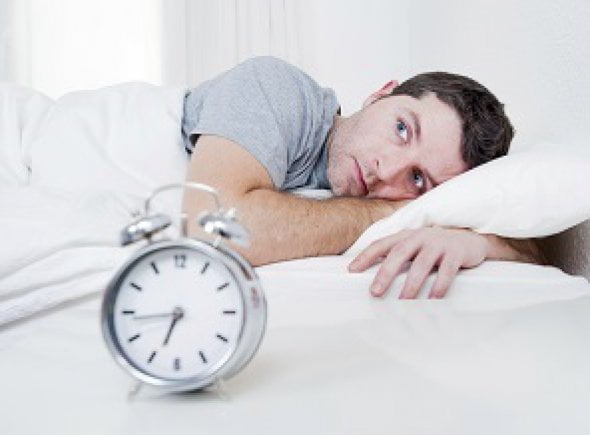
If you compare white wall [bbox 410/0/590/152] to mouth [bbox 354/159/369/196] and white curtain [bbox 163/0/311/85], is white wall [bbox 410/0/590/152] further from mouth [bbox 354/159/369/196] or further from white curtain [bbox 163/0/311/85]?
white curtain [bbox 163/0/311/85]

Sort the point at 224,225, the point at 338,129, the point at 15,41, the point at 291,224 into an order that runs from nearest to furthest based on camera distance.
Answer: the point at 224,225
the point at 291,224
the point at 338,129
the point at 15,41

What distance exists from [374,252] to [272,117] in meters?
0.41

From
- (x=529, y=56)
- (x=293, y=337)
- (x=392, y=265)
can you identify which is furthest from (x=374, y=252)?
(x=529, y=56)

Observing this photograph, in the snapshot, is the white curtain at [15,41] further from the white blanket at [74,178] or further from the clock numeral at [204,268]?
the clock numeral at [204,268]

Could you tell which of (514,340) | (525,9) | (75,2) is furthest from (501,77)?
(75,2)

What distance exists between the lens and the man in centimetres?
124

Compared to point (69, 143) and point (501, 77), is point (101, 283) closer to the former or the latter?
point (69, 143)

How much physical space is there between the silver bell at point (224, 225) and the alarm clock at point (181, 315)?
15mm

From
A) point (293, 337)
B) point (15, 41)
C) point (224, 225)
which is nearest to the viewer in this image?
point (224, 225)

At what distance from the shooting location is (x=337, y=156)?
5.49 feet

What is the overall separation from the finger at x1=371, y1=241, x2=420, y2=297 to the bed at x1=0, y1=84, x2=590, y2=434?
0.9 inches

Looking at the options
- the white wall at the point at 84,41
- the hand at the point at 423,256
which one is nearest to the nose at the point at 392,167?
the hand at the point at 423,256

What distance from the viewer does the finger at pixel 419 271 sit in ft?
3.55

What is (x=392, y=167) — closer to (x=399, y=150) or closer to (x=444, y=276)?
(x=399, y=150)
